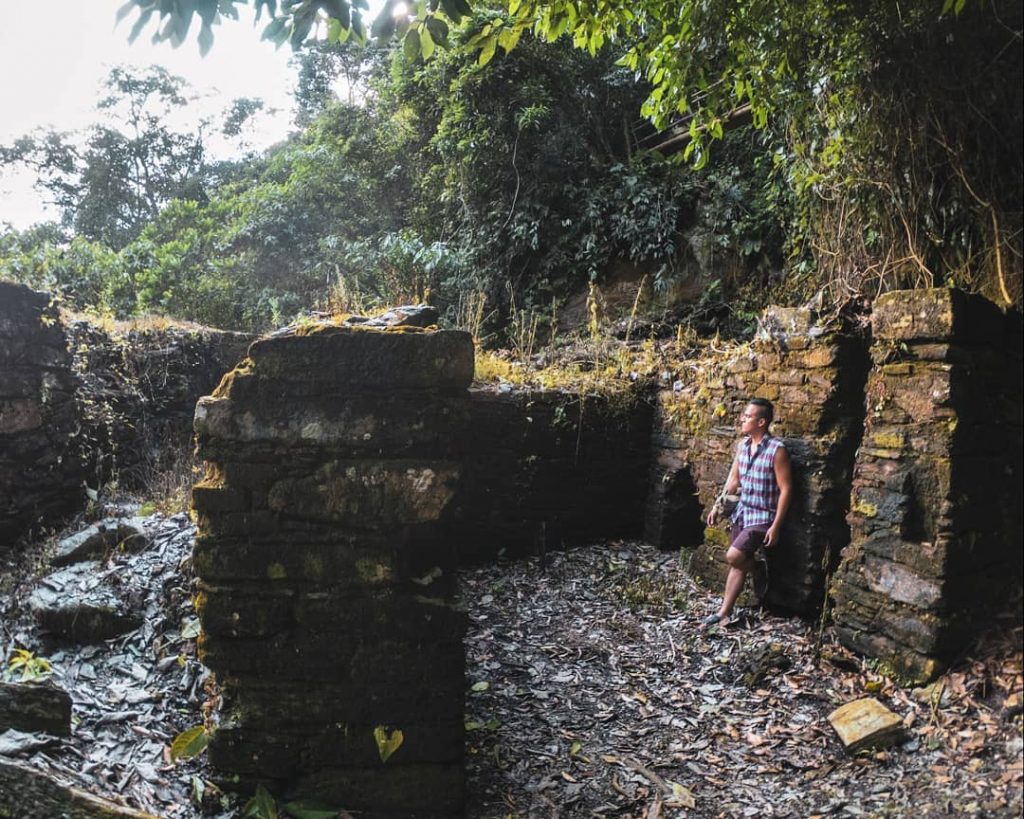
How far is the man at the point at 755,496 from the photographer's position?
482 cm

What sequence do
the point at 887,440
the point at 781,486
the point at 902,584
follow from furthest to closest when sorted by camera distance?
the point at 781,486 < the point at 887,440 < the point at 902,584

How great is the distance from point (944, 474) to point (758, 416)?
141cm

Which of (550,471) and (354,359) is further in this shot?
(550,471)

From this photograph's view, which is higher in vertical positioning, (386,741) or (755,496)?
(755,496)

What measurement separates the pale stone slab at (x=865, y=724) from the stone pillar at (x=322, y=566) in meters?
2.25

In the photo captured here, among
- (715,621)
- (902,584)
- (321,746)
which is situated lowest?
(715,621)

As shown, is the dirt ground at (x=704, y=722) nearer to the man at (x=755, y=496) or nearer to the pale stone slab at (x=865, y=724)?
the pale stone slab at (x=865, y=724)

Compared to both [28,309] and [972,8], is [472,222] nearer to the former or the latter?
[28,309]

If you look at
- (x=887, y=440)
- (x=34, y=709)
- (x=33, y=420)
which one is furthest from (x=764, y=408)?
(x=33, y=420)

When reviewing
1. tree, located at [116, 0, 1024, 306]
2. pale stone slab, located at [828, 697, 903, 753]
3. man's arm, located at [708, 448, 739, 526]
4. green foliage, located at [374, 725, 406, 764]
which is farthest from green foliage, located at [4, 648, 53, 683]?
man's arm, located at [708, 448, 739, 526]

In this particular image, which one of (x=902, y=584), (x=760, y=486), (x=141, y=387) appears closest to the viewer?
(x=902, y=584)

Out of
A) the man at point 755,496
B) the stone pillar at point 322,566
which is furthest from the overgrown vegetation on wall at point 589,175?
the stone pillar at point 322,566

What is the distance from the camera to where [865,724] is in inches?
137

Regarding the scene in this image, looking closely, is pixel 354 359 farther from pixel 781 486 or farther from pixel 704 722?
pixel 781 486
